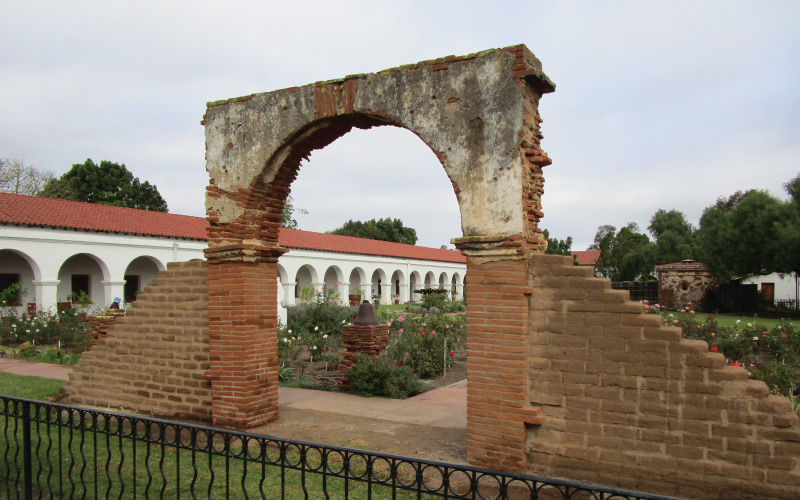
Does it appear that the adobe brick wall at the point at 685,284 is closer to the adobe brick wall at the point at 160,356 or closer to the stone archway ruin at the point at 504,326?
the stone archway ruin at the point at 504,326

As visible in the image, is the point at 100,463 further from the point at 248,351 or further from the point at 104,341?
the point at 104,341

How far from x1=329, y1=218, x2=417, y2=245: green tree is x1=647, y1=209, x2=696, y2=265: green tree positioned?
24.4 m

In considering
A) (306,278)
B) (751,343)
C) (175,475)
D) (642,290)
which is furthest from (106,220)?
(642,290)

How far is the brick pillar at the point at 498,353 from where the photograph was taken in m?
5.07

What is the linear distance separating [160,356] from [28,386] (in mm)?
3940

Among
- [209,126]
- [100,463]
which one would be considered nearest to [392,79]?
[209,126]

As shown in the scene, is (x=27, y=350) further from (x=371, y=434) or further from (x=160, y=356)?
(x=371, y=434)

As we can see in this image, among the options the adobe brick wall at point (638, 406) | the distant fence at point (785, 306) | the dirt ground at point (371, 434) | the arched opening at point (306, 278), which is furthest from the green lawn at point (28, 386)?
the distant fence at point (785, 306)

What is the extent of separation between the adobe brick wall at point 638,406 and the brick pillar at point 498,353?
0.44 ft

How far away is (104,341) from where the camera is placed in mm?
7805

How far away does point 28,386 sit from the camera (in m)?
9.47

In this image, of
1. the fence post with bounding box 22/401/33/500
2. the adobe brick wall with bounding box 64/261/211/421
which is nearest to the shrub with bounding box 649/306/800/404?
the adobe brick wall with bounding box 64/261/211/421

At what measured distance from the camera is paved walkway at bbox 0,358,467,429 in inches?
277

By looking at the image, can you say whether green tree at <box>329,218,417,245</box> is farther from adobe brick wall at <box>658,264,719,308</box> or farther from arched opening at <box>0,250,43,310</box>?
arched opening at <box>0,250,43,310</box>
